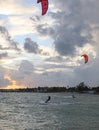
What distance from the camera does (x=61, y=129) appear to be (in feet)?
112

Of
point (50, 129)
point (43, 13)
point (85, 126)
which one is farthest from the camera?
point (85, 126)

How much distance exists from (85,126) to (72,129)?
2.80 meters

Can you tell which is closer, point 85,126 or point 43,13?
point 43,13

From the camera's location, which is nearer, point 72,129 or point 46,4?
point 46,4

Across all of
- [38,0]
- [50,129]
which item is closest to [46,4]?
[38,0]

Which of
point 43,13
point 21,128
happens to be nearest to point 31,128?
point 21,128

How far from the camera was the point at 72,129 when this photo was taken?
34156mm

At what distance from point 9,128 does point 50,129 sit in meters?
3.47

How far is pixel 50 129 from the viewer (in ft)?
111

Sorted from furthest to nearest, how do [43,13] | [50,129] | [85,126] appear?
[85,126], [50,129], [43,13]

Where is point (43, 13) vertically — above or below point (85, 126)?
above

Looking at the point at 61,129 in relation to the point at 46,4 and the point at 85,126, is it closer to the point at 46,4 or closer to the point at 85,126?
the point at 85,126

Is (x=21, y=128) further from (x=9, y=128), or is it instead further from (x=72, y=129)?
(x=72, y=129)

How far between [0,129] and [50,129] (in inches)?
157
